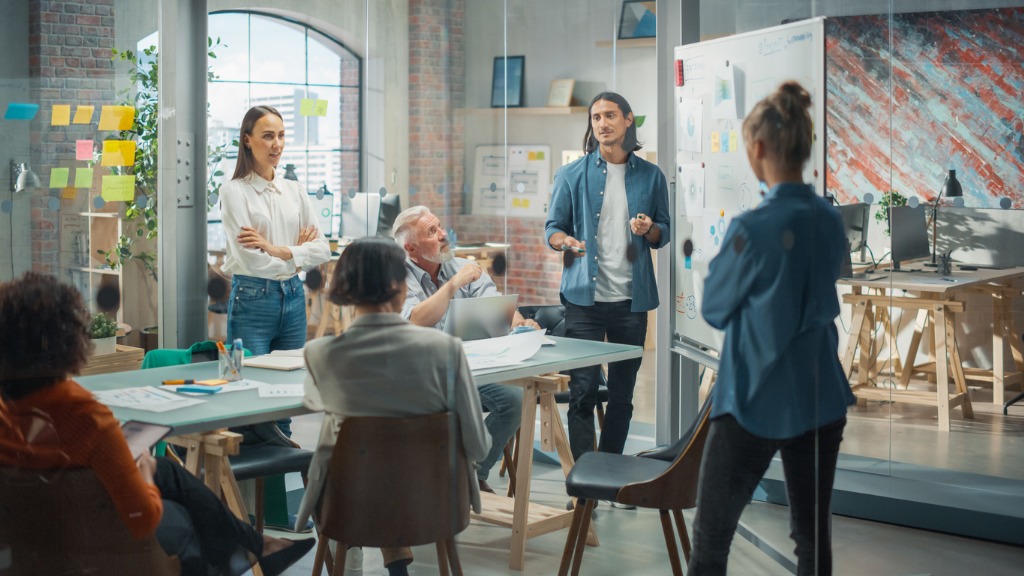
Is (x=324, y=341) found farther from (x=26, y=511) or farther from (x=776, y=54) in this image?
(x=776, y=54)

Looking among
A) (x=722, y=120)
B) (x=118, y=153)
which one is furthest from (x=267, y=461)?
(x=722, y=120)

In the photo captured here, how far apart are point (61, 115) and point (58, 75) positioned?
0.44ft

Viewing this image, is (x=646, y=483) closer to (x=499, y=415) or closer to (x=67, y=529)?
(x=499, y=415)

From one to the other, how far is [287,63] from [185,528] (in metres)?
2.77

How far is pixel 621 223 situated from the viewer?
448 centimetres

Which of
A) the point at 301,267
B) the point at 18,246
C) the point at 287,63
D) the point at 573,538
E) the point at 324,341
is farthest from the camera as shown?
the point at 287,63

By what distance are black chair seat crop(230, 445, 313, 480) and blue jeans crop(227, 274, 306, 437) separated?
1111 mm

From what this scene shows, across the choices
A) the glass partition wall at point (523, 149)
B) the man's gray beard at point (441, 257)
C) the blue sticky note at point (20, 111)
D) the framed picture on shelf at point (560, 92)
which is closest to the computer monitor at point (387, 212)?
the glass partition wall at point (523, 149)

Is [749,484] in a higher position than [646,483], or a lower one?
higher

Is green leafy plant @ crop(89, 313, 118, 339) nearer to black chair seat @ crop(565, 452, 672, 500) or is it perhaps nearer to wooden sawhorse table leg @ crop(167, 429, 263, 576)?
wooden sawhorse table leg @ crop(167, 429, 263, 576)

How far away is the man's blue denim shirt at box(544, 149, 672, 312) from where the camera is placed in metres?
4.38

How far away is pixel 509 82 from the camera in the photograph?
5.49m

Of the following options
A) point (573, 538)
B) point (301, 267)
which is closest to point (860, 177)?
point (573, 538)

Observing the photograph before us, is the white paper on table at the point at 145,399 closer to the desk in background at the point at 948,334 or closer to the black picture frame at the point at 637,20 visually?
the desk in background at the point at 948,334
